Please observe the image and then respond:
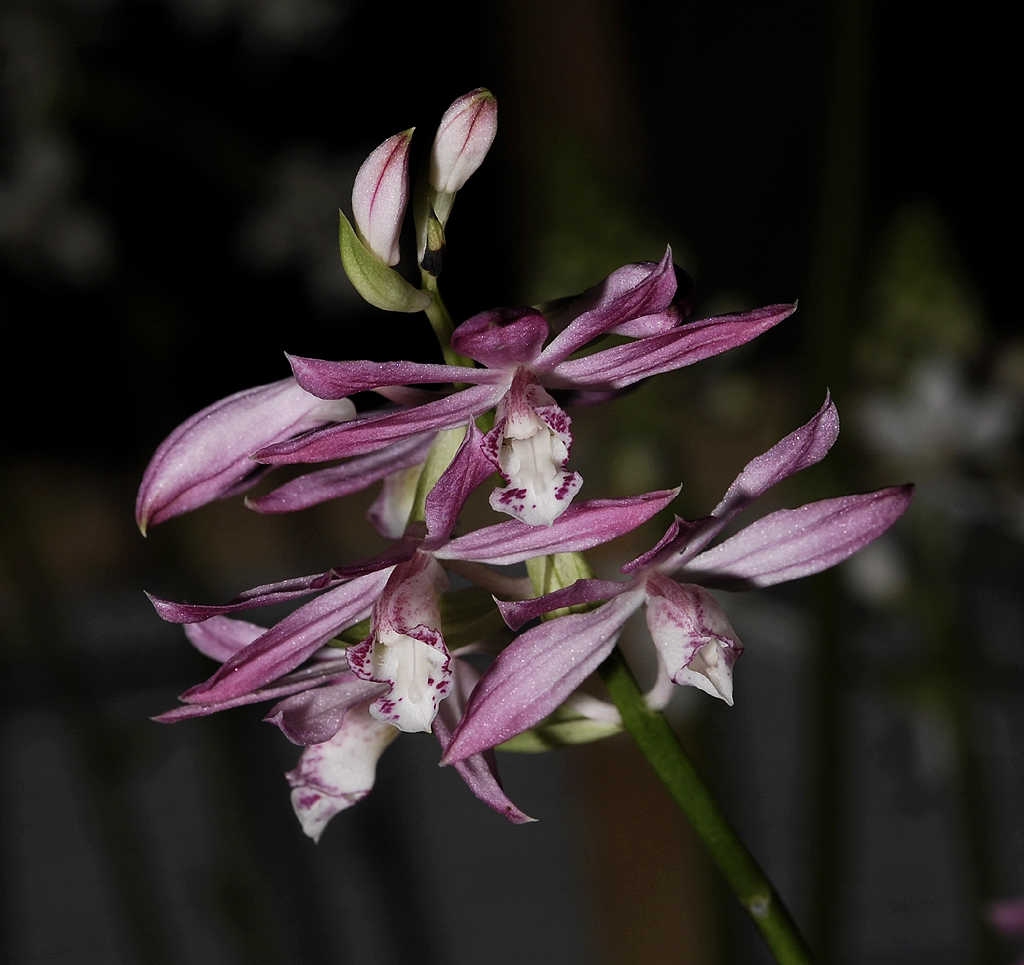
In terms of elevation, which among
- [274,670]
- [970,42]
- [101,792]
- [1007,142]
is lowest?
[101,792]

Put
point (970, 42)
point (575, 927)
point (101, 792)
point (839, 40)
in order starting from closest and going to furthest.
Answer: point (839, 40), point (101, 792), point (970, 42), point (575, 927)

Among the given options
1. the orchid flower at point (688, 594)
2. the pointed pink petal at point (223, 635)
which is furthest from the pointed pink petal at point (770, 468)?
the pointed pink petal at point (223, 635)

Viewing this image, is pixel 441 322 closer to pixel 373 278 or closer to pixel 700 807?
pixel 373 278

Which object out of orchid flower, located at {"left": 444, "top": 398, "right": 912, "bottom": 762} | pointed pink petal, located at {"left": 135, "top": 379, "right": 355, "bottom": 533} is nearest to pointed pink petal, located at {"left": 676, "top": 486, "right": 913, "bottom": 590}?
orchid flower, located at {"left": 444, "top": 398, "right": 912, "bottom": 762}

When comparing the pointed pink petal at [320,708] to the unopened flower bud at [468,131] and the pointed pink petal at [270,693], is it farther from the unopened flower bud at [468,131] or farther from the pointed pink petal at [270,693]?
the unopened flower bud at [468,131]

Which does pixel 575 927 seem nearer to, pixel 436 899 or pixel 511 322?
pixel 436 899

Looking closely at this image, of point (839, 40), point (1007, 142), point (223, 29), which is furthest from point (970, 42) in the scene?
point (223, 29)

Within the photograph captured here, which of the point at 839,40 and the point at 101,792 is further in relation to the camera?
the point at 101,792
